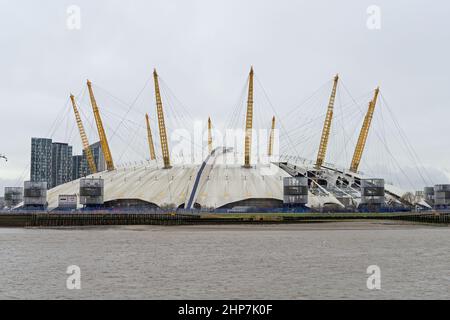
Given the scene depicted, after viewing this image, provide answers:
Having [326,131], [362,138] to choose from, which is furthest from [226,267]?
[362,138]

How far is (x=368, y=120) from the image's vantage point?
169125 millimetres

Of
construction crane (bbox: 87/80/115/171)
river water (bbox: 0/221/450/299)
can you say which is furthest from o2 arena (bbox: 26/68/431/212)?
river water (bbox: 0/221/450/299)

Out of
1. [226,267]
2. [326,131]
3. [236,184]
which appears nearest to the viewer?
[226,267]

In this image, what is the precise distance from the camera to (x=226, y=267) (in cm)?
5012

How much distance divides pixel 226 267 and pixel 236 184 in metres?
82.9

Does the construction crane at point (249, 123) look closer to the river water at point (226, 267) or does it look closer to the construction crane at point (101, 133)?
the construction crane at point (101, 133)

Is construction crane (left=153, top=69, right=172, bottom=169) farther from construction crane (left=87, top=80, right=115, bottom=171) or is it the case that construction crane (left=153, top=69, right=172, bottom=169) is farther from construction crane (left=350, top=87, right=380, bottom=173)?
construction crane (left=350, top=87, right=380, bottom=173)

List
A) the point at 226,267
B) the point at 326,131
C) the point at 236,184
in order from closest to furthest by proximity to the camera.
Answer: the point at 226,267, the point at 236,184, the point at 326,131

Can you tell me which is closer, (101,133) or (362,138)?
(101,133)

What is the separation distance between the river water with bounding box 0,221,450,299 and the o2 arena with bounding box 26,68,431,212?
152 feet

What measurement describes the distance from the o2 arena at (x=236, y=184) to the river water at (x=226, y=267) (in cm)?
4636

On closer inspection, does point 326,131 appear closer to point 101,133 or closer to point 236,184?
point 236,184

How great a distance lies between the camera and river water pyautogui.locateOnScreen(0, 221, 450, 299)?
38.9m

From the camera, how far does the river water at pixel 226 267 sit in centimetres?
3888
